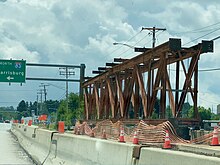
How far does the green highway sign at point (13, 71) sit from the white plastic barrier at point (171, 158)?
145 ft

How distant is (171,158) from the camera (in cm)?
695

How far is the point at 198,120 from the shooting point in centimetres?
2527

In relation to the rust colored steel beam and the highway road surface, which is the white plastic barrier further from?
the rust colored steel beam

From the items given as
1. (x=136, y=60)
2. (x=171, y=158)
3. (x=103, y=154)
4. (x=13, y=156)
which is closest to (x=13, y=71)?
(x=136, y=60)

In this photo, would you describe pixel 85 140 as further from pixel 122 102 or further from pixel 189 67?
pixel 122 102

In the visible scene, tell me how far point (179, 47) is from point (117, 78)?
47.0ft

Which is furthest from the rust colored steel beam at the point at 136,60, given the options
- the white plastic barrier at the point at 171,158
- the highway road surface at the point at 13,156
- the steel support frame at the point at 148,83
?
the white plastic barrier at the point at 171,158

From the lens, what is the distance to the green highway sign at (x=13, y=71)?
2018 inches

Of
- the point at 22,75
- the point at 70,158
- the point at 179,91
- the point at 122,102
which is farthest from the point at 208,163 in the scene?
the point at 22,75

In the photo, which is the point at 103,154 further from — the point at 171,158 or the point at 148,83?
the point at 148,83

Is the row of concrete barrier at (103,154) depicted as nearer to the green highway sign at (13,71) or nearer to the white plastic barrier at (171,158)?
the white plastic barrier at (171,158)

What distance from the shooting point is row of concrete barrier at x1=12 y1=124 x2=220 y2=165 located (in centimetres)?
677

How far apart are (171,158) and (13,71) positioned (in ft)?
151

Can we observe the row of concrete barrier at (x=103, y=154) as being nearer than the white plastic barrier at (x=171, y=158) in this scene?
No
